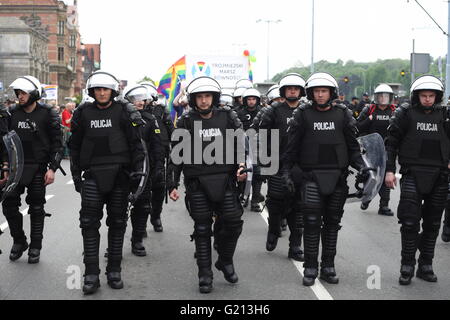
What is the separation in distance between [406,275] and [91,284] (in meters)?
2.83

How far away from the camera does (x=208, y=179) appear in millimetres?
6066

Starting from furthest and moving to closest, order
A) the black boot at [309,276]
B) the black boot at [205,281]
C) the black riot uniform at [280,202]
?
the black riot uniform at [280,202]
the black boot at [309,276]
the black boot at [205,281]

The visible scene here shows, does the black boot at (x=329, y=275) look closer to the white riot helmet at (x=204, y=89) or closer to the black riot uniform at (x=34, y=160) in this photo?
the white riot helmet at (x=204, y=89)

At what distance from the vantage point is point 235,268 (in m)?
6.94

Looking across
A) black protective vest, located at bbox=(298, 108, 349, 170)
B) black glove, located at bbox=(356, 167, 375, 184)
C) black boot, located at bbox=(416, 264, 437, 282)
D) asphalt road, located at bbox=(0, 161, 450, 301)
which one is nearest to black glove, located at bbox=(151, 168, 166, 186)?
asphalt road, located at bbox=(0, 161, 450, 301)

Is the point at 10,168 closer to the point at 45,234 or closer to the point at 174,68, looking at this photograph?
the point at 45,234

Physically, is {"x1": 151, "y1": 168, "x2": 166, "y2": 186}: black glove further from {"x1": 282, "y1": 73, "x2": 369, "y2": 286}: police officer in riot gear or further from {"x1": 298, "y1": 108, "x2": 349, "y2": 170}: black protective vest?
{"x1": 298, "y1": 108, "x2": 349, "y2": 170}: black protective vest

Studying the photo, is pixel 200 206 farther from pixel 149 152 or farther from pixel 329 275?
pixel 149 152

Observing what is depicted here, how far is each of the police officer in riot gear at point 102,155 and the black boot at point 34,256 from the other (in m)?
1.26

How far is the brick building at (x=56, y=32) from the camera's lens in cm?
8544

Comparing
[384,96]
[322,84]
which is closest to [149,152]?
[322,84]

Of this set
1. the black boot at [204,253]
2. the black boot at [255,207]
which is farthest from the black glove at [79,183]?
the black boot at [255,207]

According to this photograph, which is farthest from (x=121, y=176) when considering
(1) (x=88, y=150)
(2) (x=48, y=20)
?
(2) (x=48, y=20)
